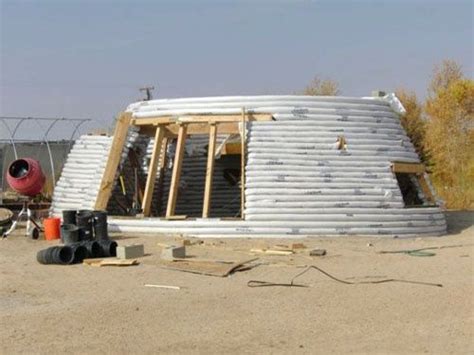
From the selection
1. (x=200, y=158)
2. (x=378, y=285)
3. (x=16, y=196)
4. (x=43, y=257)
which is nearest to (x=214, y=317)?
(x=378, y=285)

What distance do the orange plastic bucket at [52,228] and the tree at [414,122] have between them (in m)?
23.2

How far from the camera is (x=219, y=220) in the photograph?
1759 cm

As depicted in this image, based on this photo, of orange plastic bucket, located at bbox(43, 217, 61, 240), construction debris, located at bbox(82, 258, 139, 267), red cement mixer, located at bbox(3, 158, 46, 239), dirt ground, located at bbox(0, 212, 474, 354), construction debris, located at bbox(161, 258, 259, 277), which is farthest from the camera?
red cement mixer, located at bbox(3, 158, 46, 239)

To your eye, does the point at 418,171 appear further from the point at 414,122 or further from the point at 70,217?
the point at 414,122

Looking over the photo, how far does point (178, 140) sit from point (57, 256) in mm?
6331

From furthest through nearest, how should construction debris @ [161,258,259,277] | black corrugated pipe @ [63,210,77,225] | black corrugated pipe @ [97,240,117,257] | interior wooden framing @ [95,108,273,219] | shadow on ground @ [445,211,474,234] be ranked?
shadow on ground @ [445,211,474,234] → interior wooden framing @ [95,108,273,219] → black corrugated pipe @ [63,210,77,225] → black corrugated pipe @ [97,240,117,257] → construction debris @ [161,258,259,277]

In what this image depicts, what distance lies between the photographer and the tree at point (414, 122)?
127 ft

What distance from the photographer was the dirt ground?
730 cm

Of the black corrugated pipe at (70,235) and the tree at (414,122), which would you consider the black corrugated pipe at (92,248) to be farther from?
the tree at (414,122)

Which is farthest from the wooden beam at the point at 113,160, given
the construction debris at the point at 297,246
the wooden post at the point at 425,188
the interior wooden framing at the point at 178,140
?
the wooden post at the point at 425,188

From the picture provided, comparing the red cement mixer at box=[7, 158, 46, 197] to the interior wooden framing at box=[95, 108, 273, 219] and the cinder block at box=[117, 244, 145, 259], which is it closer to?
the interior wooden framing at box=[95, 108, 273, 219]

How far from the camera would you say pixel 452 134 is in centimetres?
4034

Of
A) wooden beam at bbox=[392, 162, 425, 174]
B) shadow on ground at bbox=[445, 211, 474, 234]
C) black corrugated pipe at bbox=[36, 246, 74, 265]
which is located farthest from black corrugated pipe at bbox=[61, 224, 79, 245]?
shadow on ground at bbox=[445, 211, 474, 234]

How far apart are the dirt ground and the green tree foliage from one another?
959 inches
